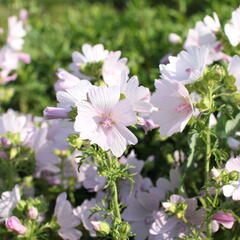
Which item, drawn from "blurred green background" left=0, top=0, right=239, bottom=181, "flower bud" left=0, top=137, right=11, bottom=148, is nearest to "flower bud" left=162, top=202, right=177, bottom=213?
"flower bud" left=0, top=137, right=11, bottom=148

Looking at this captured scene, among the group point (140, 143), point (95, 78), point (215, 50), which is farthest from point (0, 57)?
point (215, 50)

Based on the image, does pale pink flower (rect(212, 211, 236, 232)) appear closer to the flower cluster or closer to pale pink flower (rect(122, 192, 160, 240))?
the flower cluster

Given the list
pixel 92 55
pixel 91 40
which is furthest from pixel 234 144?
pixel 91 40

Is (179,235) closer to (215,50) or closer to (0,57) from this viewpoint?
(215,50)

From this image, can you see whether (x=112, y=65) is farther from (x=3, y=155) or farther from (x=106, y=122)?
(x=3, y=155)

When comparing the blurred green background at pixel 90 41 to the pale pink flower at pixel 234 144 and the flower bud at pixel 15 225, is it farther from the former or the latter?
the flower bud at pixel 15 225

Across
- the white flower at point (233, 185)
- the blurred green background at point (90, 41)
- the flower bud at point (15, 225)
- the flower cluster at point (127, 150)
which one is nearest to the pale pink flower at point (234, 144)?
the flower cluster at point (127, 150)

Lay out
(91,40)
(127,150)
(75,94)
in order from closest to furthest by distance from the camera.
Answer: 1. (75,94)
2. (127,150)
3. (91,40)
